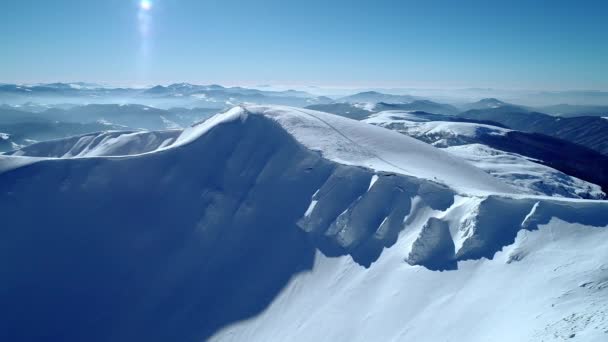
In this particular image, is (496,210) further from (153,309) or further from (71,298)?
(71,298)

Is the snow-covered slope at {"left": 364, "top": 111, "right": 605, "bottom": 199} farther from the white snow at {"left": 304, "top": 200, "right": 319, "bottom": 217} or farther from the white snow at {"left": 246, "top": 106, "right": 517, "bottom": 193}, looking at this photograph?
the white snow at {"left": 304, "top": 200, "right": 319, "bottom": 217}

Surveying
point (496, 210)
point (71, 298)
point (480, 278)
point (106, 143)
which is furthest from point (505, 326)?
point (106, 143)

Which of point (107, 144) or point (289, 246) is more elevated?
point (107, 144)

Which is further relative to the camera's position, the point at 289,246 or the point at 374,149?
the point at 374,149

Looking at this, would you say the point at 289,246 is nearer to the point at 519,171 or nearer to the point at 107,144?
the point at 519,171

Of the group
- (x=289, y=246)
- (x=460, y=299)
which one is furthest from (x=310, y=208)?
(x=460, y=299)

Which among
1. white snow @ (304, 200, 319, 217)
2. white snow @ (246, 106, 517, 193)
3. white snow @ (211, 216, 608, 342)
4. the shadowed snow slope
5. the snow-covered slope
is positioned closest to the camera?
white snow @ (211, 216, 608, 342)

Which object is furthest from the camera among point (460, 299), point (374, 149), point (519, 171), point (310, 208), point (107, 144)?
point (107, 144)

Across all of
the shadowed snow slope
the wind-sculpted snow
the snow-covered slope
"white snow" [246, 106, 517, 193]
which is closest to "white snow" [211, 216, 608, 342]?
the shadowed snow slope
